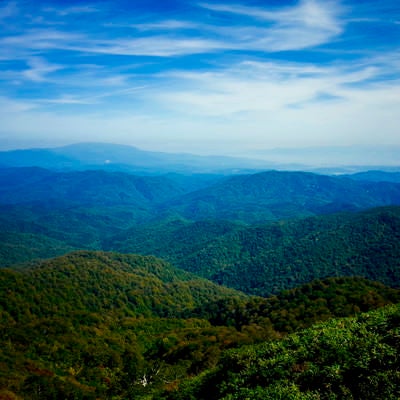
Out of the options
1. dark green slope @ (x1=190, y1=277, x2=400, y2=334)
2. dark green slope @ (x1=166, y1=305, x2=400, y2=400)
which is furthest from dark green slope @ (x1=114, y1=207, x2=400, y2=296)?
dark green slope @ (x1=166, y1=305, x2=400, y2=400)

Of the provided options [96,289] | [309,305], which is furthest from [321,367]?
[96,289]

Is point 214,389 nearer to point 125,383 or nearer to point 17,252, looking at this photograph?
point 125,383

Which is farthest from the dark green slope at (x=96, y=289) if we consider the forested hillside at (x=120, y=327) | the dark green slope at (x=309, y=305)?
the dark green slope at (x=309, y=305)

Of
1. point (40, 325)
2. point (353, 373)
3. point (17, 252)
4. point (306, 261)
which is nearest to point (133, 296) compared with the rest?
point (40, 325)

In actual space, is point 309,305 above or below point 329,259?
above

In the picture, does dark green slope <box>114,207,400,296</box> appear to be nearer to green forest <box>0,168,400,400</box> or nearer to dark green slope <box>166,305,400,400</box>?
green forest <box>0,168,400,400</box>

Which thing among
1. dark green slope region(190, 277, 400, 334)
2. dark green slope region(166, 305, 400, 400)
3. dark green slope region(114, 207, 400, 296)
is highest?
dark green slope region(166, 305, 400, 400)

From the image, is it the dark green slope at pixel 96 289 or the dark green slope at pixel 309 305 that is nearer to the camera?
the dark green slope at pixel 309 305

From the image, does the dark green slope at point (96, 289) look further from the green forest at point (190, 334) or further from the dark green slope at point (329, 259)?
the dark green slope at point (329, 259)

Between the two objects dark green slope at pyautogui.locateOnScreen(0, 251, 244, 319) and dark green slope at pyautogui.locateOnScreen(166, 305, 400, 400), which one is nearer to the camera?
dark green slope at pyautogui.locateOnScreen(166, 305, 400, 400)

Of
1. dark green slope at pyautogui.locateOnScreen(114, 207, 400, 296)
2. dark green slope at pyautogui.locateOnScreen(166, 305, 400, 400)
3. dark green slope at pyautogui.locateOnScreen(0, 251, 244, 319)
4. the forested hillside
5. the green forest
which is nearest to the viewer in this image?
dark green slope at pyautogui.locateOnScreen(166, 305, 400, 400)

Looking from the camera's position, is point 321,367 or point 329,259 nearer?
point 321,367

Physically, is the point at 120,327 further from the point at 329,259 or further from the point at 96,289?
the point at 329,259
